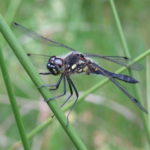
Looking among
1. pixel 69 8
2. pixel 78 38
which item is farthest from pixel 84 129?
pixel 69 8

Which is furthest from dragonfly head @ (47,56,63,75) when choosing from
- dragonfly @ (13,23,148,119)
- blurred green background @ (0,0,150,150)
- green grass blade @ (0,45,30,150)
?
blurred green background @ (0,0,150,150)

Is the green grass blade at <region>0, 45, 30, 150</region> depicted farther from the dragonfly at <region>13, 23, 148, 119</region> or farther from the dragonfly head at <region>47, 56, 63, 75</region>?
the dragonfly head at <region>47, 56, 63, 75</region>

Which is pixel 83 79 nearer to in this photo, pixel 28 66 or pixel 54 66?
pixel 54 66

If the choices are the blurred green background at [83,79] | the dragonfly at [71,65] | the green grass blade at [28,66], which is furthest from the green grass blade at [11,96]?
the blurred green background at [83,79]

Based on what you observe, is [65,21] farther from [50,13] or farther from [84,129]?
[84,129]

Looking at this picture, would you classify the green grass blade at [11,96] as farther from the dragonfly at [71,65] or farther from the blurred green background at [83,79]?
the blurred green background at [83,79]

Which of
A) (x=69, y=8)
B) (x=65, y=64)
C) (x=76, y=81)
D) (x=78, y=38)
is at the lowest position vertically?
(x=76, y=81)

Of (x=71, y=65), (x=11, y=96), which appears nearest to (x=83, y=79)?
(x=71, y=65)
